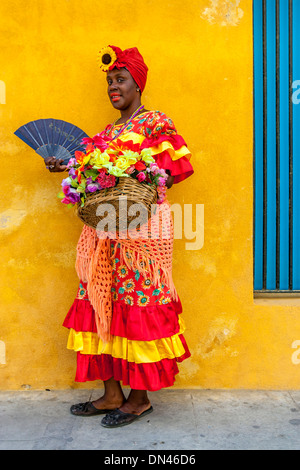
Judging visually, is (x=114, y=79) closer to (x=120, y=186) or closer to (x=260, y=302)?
(x=120, y=186)

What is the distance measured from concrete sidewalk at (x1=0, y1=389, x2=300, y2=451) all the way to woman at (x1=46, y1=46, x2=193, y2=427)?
14cm

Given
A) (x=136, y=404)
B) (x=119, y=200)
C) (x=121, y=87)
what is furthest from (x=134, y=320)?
(x=121, y=87)

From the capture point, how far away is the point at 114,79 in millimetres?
2676

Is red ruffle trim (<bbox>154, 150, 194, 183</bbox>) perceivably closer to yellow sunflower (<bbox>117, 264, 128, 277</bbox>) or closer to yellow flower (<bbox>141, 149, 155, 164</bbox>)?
yellow flower (<bbox>141, 149, 155, 164</bbox>)

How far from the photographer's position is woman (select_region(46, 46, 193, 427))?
101 inches

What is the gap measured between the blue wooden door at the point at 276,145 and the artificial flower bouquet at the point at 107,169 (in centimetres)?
121

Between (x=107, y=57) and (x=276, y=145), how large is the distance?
4.72ft

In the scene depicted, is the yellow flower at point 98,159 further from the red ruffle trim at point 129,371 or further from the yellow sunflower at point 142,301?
the red ruffle trim at point 129,371

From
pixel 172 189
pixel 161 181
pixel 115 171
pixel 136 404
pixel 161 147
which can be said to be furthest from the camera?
pixel 172 189

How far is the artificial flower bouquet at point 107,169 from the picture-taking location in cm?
228

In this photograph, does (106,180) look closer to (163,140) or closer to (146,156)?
(146,156)

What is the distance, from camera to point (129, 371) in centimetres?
264

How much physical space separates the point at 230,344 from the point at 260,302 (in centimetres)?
38
